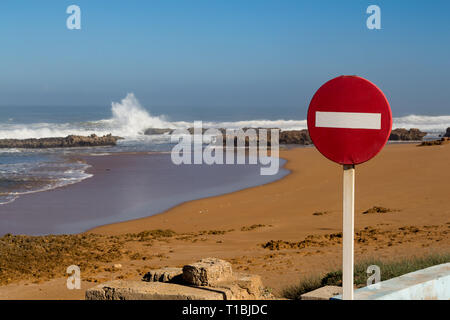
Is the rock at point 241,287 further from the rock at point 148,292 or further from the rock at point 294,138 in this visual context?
the rock at point 294,138

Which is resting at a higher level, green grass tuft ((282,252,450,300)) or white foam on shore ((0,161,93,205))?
green grass tuft ((282,252,450,300))

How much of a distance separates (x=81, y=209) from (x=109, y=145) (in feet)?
77.5

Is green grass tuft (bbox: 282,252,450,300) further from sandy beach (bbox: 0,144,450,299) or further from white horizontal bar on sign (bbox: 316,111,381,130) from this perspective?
white horizontal bar on sign (bbox: 316,111,381,130)

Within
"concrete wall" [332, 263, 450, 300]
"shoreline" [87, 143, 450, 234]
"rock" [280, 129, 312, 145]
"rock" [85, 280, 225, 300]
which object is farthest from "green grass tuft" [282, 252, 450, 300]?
"rock" [280, 129, 312, 145]

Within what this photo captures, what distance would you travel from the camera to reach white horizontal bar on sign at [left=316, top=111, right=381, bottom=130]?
3105mm

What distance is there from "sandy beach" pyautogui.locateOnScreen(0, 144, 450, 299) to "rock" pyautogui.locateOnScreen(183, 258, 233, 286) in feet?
7.48

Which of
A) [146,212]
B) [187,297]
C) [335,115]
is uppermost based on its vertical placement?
[335,115]

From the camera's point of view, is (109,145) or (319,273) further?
(109,145)

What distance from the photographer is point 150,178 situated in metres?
20.2

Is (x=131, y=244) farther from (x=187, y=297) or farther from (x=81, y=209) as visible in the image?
(x=187, y=297)

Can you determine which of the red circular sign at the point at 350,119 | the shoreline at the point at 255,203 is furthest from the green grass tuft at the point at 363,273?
the shoreline at the point at 255,203
